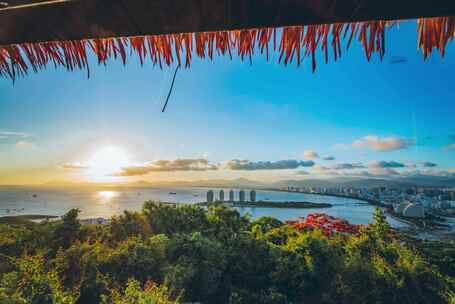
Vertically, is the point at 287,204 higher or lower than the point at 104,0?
lower

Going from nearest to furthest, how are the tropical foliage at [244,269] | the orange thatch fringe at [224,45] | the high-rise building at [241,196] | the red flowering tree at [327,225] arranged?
the orange thatch fringe at [224,45] → the tropical foliage at [244,269] → the red flowering tree at [327,225] → the high-rise building at [241,196]

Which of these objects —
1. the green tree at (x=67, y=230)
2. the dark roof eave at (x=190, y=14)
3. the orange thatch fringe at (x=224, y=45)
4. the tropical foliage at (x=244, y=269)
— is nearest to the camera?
the dark roof eave at (x=190, y=14)

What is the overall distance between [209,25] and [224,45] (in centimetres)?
24

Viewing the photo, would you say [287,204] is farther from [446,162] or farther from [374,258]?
[374,258]

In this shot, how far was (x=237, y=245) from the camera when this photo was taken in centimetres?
509

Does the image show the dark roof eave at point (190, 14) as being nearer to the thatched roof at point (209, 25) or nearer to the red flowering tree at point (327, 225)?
the thatched roof at point (209, 25)

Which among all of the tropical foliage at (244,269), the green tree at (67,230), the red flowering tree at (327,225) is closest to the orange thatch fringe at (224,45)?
the tropical foliage at (244,269)

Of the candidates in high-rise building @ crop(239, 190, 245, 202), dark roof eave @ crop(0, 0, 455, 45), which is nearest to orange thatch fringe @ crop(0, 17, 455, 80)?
dark roof eave @ crop(0, 0, 455, 45)

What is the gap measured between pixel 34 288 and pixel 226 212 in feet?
14.2

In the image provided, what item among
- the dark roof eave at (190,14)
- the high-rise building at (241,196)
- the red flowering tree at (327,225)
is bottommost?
the high-rise building at (241,196)

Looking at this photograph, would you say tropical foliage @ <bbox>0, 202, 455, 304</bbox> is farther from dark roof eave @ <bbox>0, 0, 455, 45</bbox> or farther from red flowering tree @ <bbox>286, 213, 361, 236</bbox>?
dark roof eave @ <bbox>0, 0, 455, 45</bbox>

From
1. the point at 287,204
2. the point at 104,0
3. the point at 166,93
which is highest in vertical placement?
the point at 104,0

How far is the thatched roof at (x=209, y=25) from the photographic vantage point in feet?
1.62

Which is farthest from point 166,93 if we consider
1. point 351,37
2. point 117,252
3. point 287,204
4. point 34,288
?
point 287,204
